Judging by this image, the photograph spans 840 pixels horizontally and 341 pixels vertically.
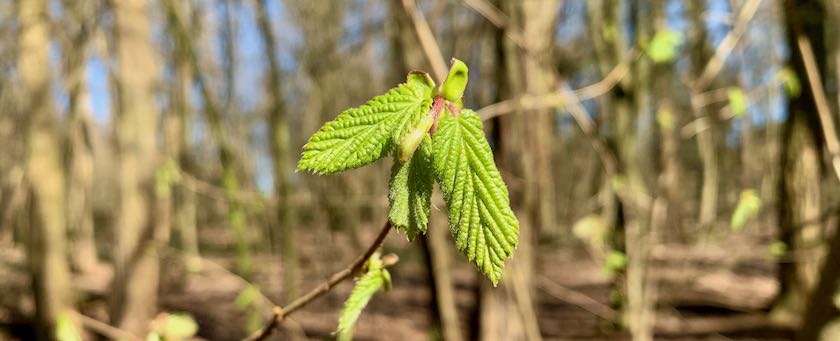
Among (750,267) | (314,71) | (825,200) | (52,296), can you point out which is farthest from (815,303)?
(750,267)

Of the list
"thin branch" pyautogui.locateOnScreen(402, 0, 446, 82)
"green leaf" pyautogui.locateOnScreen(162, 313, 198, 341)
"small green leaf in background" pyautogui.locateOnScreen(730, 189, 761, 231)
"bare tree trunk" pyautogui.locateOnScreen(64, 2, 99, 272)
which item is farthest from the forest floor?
"green leaf" pyautogui.locateOnScreen(162, 313, 198, 341)

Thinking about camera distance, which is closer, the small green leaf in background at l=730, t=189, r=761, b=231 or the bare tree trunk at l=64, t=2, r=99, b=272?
the small green leaf in background at l=730, t=189, r=761, b=231

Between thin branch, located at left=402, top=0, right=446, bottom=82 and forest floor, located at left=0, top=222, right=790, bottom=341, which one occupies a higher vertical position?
thin branch, located at left=402, top=0, right=446, bottom=82

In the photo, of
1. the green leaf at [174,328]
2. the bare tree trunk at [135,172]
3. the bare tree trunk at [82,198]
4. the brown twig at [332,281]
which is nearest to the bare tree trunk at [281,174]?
the bare tree trunk at [135,172]

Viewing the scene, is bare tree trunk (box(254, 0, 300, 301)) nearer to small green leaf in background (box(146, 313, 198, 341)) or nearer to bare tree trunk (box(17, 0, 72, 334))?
small green leaf in background (box(146, 313, 198, 341))

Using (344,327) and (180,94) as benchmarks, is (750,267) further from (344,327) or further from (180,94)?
(344,327)

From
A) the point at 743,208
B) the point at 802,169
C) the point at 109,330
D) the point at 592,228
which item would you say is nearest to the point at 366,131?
the point at 109,330

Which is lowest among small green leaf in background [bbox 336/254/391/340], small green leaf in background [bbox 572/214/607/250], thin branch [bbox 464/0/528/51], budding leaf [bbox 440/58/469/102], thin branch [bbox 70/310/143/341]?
thin branch [bbox 70/310/143/341]
